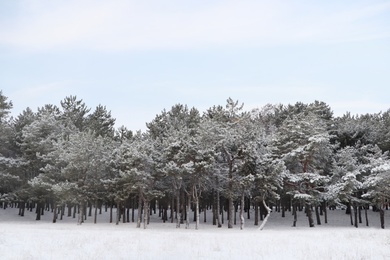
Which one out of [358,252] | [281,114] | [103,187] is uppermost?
[281,114]

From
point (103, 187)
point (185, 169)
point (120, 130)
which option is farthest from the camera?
point (120, 130)

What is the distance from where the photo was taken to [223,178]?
149 ft

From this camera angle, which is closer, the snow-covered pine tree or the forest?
the forest

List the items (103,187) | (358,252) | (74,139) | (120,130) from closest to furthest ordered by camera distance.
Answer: (358,252), (74,139), (103,187), (120,130)

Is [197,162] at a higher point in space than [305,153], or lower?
lower

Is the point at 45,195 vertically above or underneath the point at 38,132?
underneath

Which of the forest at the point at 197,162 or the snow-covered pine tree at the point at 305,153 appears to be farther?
the snow-covered pine tree at the point at 305,153

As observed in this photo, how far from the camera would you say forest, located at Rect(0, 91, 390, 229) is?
41.6 m

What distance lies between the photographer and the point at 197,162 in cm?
4053

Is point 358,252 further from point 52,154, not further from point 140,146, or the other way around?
point 52,154

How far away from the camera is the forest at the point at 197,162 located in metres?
41.6

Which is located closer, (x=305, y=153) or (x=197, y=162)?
(x=197, y=162)

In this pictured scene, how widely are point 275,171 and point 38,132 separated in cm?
3528

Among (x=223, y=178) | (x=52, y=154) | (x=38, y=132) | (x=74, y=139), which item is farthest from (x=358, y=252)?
(x=38, y=132)
